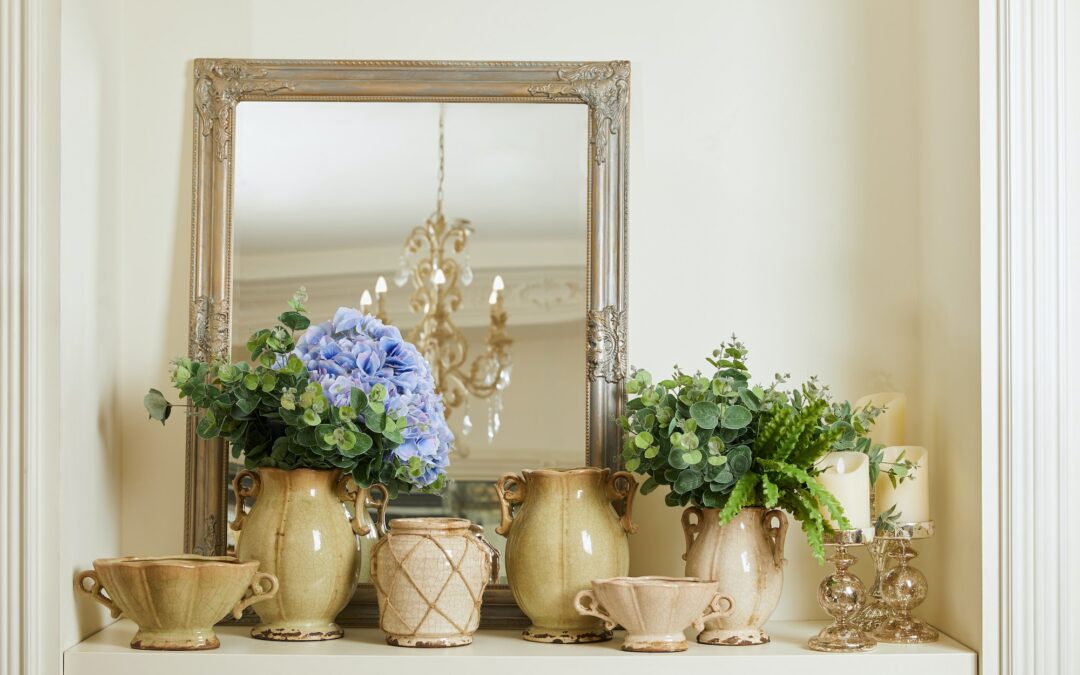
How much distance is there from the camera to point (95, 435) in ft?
5.32

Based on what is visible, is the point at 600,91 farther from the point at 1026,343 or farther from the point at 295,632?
the point at 295,632

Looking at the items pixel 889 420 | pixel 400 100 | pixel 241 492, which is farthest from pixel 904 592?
pixel 400 100

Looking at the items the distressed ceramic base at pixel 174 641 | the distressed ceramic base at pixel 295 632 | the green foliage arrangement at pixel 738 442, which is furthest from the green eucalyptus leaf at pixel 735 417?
the distressed ceramic base at pixel 174 641

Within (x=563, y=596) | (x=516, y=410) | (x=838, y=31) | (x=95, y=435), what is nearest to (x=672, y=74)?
(x=838, y=31)

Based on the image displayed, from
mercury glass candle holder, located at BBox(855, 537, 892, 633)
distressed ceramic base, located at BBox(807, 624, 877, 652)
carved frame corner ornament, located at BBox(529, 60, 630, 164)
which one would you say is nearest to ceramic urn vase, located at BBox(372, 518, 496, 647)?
distressed ceramic base, located at BBox(807, 624, 877, 652)

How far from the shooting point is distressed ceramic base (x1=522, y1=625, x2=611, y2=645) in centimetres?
154

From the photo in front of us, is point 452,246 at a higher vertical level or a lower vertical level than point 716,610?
higher

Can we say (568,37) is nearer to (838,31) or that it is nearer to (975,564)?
(838,31)

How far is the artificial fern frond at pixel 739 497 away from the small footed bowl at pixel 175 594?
62cm

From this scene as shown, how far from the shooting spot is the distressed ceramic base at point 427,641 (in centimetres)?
149

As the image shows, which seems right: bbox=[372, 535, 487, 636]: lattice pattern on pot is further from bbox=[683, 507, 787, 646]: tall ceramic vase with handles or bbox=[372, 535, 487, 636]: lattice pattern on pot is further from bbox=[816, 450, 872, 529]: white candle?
bbox=[816, 450, 872, 529]: white candle

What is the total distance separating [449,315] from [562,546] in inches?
17.1

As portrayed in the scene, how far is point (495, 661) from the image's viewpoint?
1.45m

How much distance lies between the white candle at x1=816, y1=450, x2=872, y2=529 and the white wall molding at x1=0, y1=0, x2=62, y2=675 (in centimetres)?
106
